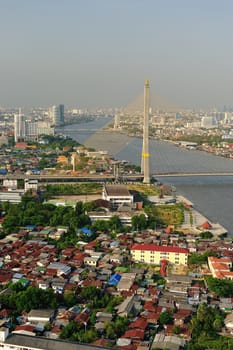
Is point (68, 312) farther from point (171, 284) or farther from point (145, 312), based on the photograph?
point (171, 284)

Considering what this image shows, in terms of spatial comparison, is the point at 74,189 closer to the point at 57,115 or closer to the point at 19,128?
the point at 19,128

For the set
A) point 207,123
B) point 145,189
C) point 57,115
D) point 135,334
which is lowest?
point 135,334

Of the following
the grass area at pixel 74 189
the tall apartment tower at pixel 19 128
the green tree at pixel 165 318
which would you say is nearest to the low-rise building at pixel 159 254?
the green tree at pixel 165 318

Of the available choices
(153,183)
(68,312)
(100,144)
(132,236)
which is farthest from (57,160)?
(68,312)

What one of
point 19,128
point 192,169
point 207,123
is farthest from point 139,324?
point 207,123

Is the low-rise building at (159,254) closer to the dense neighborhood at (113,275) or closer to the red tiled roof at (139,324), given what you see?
the dense neighborhood at (113,275)

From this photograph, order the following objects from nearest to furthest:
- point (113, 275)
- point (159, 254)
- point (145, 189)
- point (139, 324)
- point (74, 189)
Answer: point (139, 324) < point (113, 275) < point (159, 254) < point (74, 189) < point (145, 189)

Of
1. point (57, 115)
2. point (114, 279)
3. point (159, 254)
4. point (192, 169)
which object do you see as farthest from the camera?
point (57, 115)

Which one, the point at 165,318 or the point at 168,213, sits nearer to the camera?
the point at 165,318

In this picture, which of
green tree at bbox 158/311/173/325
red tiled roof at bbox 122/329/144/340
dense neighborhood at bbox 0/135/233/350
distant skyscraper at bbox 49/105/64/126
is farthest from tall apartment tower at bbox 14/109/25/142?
red tiled roof at bbox 122/329/144/340
